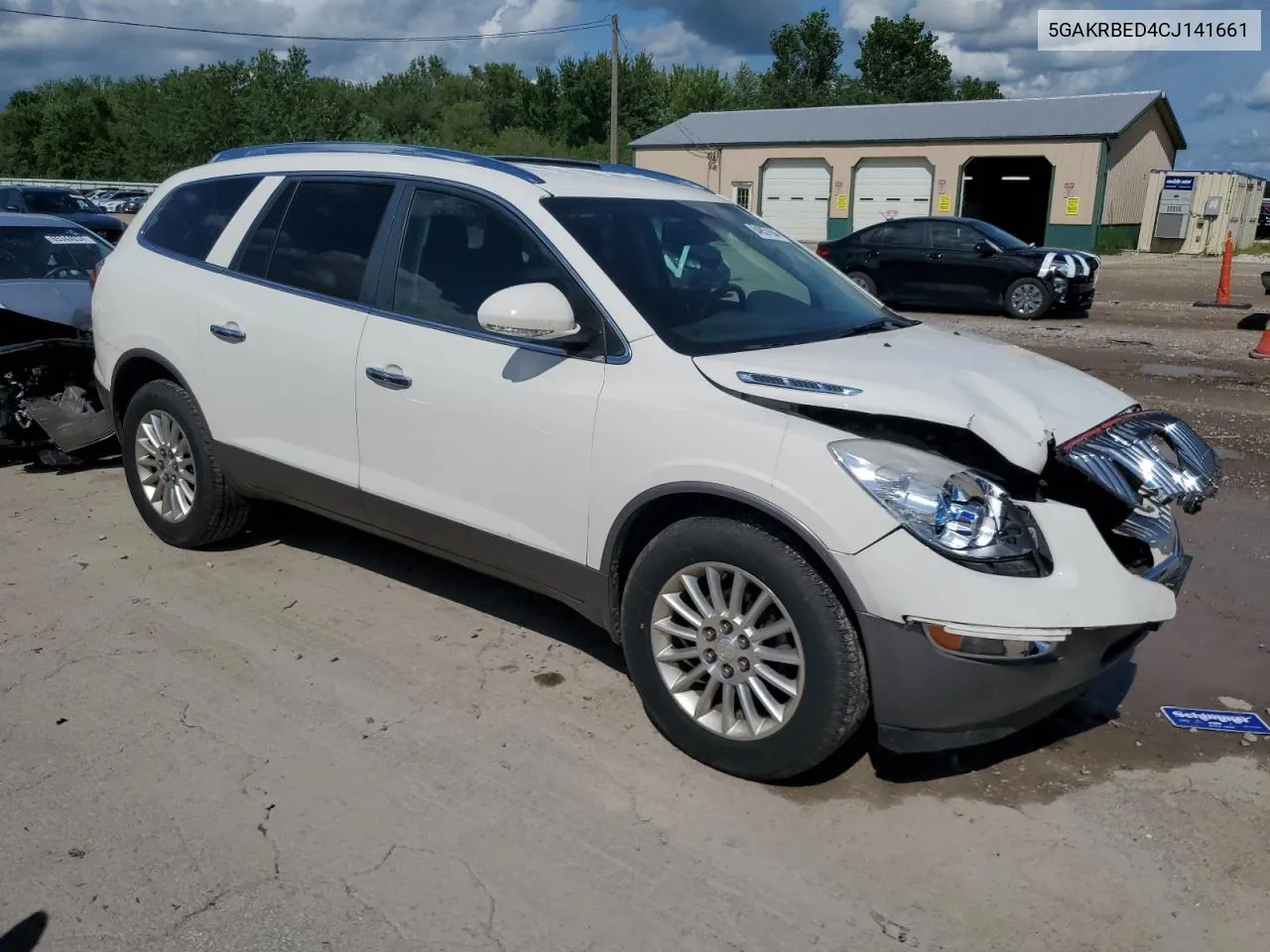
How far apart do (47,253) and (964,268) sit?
13.0 m

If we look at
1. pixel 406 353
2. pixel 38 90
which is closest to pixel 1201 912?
pixel 406 353

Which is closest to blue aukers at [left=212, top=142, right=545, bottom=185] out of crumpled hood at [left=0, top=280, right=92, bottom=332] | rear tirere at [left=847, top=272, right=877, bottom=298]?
crumpled hood at [left=0, top=280, right=92, bottom=332]

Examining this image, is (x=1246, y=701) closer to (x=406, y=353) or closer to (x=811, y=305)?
(x=811, y=305)

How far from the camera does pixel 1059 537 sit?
313cm

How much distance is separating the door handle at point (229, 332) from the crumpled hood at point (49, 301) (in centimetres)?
248

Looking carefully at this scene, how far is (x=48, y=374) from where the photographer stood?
706 cm

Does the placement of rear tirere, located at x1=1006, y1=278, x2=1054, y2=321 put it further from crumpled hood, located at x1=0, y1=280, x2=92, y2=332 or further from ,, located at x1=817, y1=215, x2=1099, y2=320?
crumpled hood, located at x1=0, y1=280, x2=92, y2=332

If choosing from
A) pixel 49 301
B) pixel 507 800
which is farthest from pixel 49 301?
pixel 507 800

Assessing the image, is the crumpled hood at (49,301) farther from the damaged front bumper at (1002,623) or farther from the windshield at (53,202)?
the windshield at (53,202)

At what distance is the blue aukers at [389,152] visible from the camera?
4246mm

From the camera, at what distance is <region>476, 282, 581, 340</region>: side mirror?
3562 millimetres

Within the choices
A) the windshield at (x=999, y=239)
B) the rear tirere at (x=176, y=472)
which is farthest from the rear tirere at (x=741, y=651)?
the windshield at (x=999, y=239)

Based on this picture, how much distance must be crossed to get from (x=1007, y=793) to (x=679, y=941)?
129 cm

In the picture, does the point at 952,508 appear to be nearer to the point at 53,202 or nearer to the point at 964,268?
the point at 964,268
